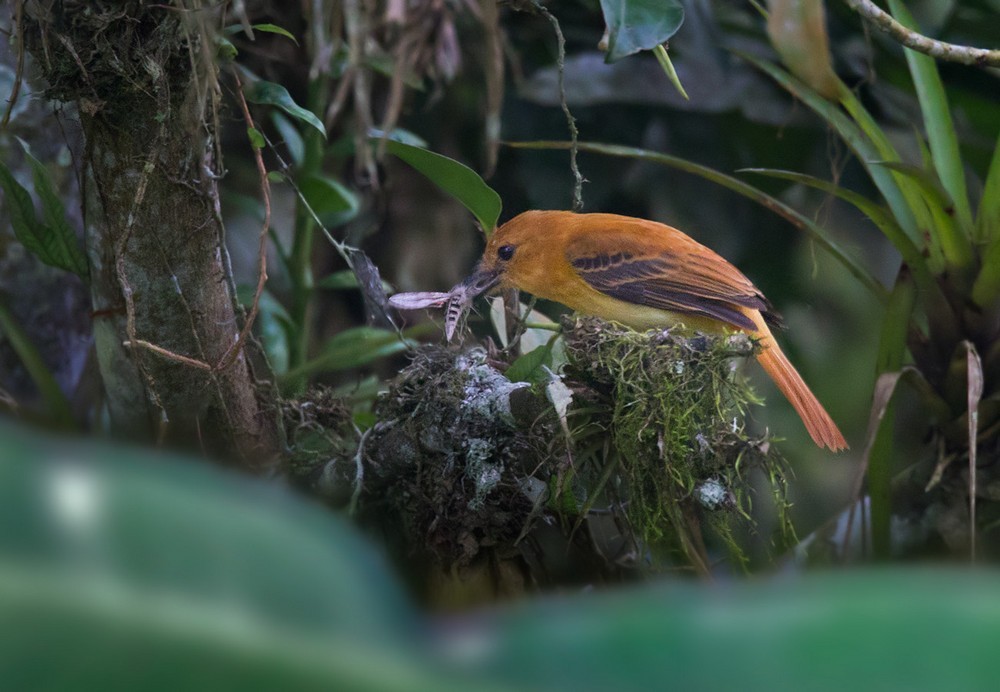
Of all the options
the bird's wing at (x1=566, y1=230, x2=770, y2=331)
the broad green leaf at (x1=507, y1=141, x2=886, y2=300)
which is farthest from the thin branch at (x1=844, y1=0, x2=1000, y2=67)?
the bird's wing at (x1=566, y1=230, x2=770, y2=331)

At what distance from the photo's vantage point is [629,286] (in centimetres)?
190

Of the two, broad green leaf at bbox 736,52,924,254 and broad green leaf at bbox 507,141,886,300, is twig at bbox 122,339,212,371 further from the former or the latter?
broad green leaf at bbox 736,52,924,254

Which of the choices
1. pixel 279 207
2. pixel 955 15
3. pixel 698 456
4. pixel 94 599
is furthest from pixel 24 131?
pixel 955 15

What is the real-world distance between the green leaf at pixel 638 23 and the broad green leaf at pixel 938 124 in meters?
0.70

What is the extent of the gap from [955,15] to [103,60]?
2284 mm

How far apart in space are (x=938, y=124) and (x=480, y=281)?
0.95 meters

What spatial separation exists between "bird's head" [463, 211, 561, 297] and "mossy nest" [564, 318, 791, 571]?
0.33 metres

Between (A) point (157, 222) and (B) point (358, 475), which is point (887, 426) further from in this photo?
(A) point (157, 222)

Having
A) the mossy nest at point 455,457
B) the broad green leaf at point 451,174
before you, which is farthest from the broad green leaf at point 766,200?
the mossy nest at point 455,457

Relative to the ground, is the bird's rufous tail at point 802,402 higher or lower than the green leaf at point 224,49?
lower

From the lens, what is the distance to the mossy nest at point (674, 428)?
4.58ft

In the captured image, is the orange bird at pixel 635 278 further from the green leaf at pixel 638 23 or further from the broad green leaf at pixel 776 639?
the broad green leaf at pixel 776 639

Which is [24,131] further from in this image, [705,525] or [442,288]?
[705,525]

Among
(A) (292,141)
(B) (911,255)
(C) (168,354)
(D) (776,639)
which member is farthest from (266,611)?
(A) (292,141)
